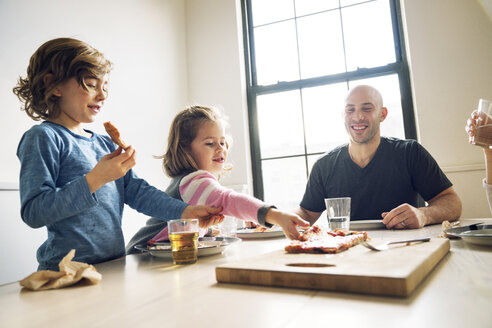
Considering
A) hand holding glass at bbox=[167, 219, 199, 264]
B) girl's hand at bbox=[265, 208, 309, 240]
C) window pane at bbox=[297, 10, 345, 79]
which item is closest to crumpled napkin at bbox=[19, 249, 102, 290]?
hand holding glass at bbox=[167, 219, 199, 264]

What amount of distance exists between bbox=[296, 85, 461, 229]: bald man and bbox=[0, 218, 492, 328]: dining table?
1.18 metres

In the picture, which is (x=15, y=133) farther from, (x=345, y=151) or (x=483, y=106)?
(x=483, y=106)

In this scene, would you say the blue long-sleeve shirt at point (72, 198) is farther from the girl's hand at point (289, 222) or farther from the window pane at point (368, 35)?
the window pane at point (368, 35)

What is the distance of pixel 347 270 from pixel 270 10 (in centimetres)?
342

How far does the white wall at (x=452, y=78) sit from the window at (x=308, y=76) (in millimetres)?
190

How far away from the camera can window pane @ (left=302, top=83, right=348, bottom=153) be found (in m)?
3.08

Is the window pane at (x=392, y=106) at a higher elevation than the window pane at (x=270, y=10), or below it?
below

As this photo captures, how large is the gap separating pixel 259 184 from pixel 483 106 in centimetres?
237

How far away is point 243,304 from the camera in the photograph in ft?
1.51

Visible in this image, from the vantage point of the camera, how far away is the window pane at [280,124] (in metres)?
3.25

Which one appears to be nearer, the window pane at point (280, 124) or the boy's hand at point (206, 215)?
the boy's hand at point (206, 215)

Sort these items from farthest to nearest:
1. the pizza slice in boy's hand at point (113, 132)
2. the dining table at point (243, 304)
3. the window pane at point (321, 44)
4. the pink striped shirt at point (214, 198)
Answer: the window pane at point (321, 44) < the pink striped shirt at point (214, 198) < the pizza slice in boy's hand at point (113, 132) < the dining table at point (243, 304)

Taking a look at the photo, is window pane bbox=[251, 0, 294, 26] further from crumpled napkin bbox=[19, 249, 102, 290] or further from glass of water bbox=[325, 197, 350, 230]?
crumpled napkin bbox=[19, 249, 102, 290]

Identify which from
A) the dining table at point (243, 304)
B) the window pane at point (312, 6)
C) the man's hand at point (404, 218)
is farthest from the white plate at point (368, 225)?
the window pane at point (312, 6)
